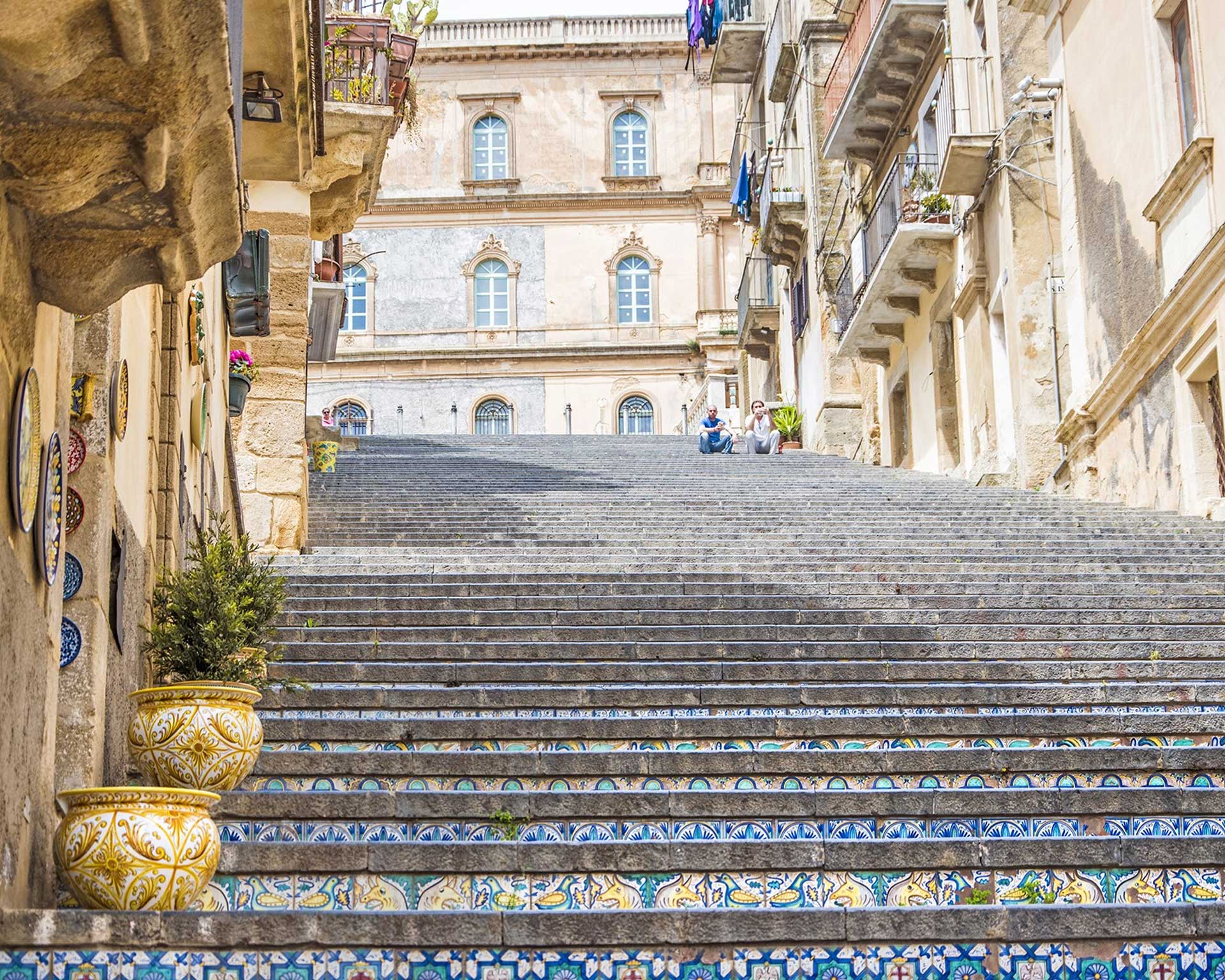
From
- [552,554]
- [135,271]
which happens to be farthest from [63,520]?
[552,554]

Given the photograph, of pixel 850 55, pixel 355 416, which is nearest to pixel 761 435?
pixel 850 55

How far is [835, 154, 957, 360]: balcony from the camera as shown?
2297 cm

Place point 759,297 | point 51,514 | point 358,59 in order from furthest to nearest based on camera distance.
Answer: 1. point 759,297
2. point 358,59
3. point 51,514

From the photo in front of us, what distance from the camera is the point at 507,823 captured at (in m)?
7.54

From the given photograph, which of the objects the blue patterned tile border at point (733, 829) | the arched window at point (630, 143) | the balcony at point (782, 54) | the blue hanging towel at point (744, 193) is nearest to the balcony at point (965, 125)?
the balcony at point (782, 54)

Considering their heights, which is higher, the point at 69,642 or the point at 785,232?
the point at 785,232

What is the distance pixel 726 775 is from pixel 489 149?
1490 inches

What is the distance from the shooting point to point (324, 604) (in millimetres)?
11297

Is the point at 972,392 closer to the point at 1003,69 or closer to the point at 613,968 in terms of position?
the point at 1003,69

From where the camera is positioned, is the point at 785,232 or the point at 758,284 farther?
the point at 758,284

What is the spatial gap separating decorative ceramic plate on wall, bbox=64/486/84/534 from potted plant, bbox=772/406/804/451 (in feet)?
82.3

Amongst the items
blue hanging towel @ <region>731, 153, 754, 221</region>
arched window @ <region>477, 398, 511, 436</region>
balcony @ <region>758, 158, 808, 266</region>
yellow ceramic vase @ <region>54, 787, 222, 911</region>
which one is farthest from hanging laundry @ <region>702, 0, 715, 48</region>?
yellow ceramic vase @ <region>54, 787, 222, 911</region>

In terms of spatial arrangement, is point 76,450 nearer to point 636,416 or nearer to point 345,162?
→ point 345,162

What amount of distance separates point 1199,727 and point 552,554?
5.96 meters
